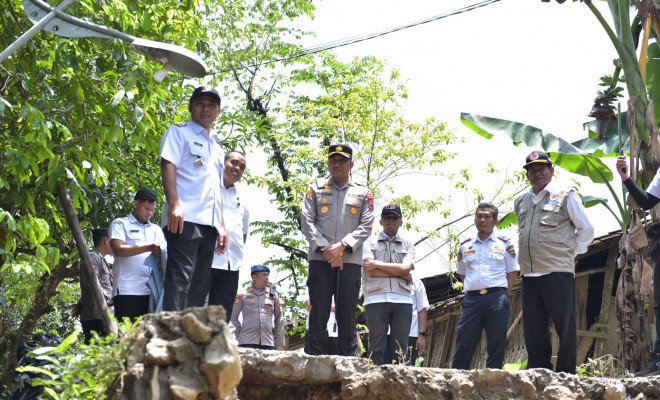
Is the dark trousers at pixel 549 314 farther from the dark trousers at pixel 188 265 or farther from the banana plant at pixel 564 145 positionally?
the banana plant at pixel 564 145

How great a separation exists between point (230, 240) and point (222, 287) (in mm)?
385

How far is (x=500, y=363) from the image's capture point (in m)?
6.89

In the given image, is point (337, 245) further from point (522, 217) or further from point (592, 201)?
point (592, 201)

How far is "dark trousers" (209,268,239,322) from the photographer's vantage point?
5.99 m

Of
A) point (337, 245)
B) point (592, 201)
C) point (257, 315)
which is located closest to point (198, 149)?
point (337, 245)

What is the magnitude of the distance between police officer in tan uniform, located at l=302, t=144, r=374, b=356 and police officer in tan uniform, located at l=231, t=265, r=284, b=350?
4072 mm

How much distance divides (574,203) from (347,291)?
6.56 ft

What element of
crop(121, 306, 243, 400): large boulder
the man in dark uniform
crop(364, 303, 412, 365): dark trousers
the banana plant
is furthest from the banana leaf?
crop(121, 306, 243, 400): large boulder

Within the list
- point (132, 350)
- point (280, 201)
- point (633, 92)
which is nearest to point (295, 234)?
point (280, 201)

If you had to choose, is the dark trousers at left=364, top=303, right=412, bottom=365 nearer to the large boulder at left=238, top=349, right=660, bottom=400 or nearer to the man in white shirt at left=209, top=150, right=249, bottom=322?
the man in white shirt at left=209, top=150, right=249, bottom=322

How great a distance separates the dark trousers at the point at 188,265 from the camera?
16.5ft

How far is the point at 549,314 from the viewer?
6422mm

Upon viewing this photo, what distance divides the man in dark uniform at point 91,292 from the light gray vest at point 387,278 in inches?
98.0

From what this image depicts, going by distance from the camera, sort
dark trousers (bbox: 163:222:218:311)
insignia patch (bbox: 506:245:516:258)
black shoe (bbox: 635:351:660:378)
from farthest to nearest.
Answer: insignia patch (bbox: 506:245:516:258), black shoe (bbox: 635:351:660:378), dark trousers (bbox: 163:222:218:311)
